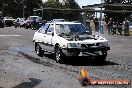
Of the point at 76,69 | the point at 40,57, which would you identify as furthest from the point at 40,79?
the point at 40,57

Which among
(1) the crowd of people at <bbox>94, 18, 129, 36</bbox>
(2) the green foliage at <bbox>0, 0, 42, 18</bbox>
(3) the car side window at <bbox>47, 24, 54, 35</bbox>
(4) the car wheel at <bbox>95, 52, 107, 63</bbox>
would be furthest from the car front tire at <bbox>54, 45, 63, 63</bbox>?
(2) the green foliage at <bbox>0, 0, 42, 18</bbox>

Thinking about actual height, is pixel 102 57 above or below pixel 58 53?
below

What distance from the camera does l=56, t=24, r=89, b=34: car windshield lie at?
14.9 m

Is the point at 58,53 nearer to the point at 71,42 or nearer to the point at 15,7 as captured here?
the point at 71,42

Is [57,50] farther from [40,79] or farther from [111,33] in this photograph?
[111,33]

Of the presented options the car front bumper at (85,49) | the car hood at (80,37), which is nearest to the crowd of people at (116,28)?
the car hood at (80,37)

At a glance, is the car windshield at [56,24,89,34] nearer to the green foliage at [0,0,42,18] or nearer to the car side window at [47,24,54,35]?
the car side window at [47,24,54,35]

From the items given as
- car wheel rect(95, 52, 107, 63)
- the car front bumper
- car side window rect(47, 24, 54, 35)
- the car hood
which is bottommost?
car wheel rect(95, 52, 107, 63)

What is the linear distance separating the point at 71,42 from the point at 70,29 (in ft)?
5.22

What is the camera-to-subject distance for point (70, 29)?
594 inches

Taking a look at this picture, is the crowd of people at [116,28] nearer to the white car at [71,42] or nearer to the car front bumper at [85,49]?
the white car at [71,42]

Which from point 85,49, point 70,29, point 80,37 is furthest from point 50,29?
point 85,49

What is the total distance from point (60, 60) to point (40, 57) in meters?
2.45

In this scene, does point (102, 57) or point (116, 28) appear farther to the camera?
point (116, 28)
